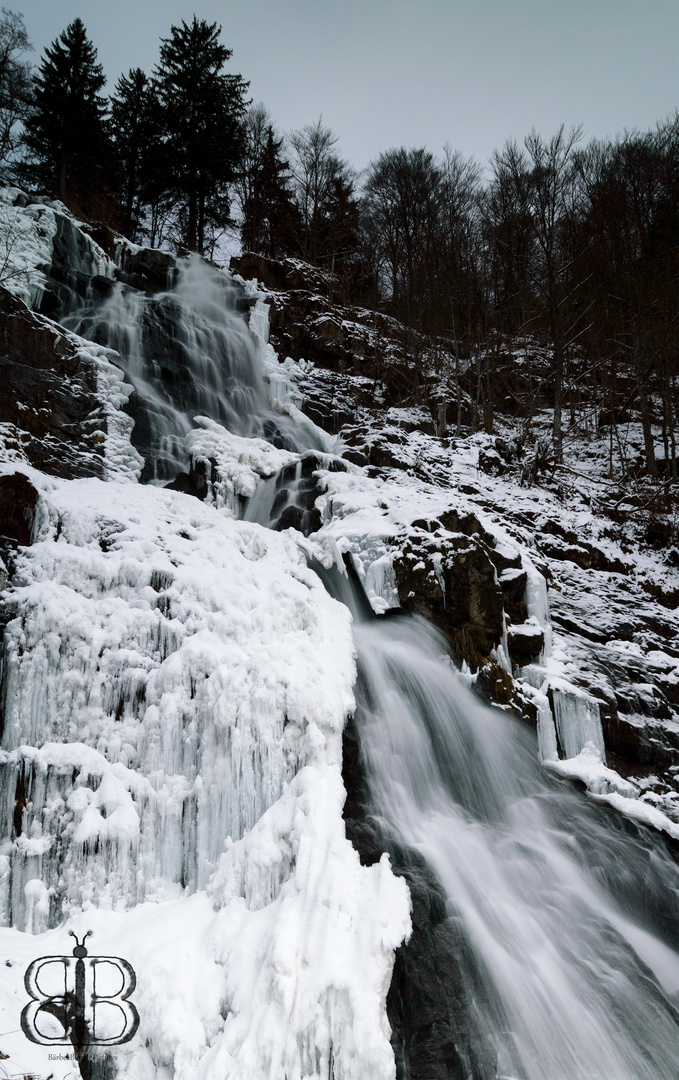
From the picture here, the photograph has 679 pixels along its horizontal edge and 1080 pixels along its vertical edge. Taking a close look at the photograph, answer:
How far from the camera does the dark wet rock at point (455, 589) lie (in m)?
7.31

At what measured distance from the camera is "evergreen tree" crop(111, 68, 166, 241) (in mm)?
19703

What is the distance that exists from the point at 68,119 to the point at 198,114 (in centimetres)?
429

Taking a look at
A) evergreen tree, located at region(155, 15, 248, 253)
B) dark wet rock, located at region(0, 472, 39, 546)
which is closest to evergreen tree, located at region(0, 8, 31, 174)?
evergreen tree, located at region(155, 15, 248, 253)

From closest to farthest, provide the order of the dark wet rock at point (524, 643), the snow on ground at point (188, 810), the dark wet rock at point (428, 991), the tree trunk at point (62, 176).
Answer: the snow on ground at point (188, 810), the dark wet rock at point (428, 991), the dark wet rock at point (524, 643), the tree trunk at point (62, 176)

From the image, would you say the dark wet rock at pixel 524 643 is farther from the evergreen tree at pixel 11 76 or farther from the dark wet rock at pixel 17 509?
the evergreen tree at pixel 11 76

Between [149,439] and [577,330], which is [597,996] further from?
[577,330]

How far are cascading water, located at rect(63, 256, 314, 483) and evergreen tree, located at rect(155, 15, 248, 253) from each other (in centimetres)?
760

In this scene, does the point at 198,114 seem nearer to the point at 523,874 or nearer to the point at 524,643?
the point at 524,643

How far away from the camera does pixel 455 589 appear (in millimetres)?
7527

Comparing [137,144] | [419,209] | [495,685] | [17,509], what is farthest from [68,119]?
[495,685]

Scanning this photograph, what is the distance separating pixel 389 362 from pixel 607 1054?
50.9ft

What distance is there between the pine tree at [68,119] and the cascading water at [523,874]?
18.3m

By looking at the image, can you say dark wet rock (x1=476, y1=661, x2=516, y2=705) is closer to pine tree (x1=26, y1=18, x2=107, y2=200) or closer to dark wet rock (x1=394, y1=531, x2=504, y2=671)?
dark wet rock (x1=394, y1=531, x2=504, y2=671)

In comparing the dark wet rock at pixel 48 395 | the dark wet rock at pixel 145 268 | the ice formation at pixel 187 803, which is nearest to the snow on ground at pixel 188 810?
the ice formation at pixel 187 803
